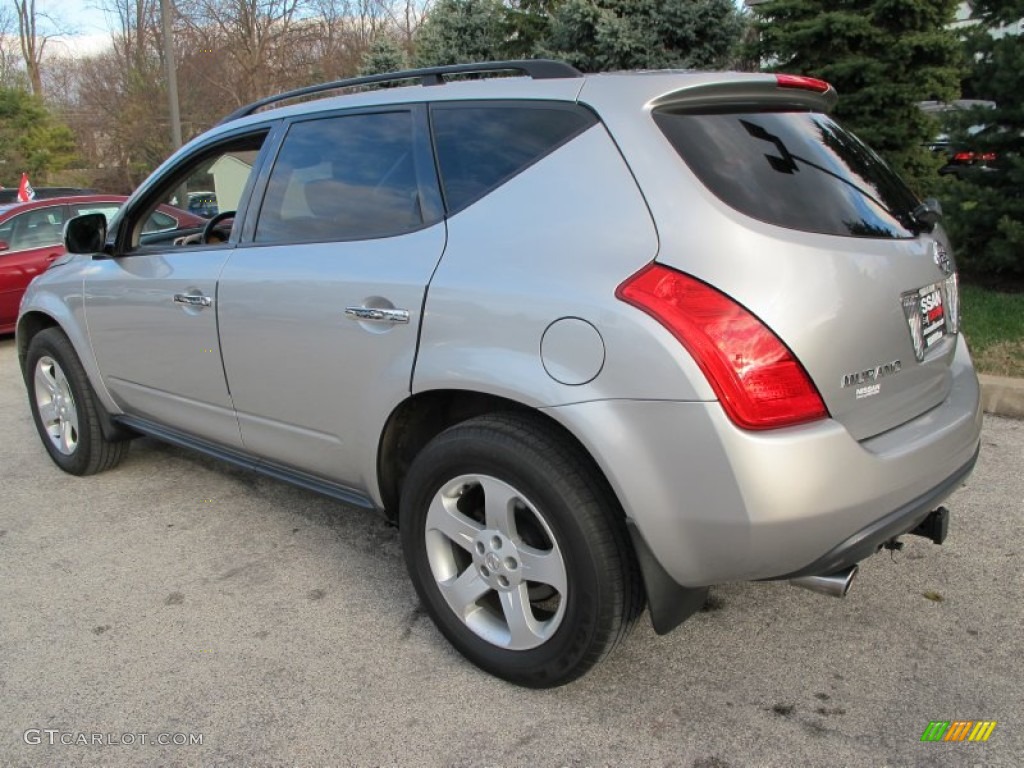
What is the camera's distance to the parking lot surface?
2.33 meters

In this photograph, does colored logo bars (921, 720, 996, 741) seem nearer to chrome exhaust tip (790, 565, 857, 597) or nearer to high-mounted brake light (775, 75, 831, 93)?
chrome exhaust tip (790, 565, 857, 597)

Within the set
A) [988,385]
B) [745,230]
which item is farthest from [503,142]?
[988,385]

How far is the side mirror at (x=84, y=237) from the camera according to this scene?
3977 mm

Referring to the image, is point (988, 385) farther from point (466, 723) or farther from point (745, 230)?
point (466, 723)

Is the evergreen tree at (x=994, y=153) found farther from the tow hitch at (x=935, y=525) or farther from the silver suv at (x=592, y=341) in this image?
the tow hitch at (x=935, y=525)

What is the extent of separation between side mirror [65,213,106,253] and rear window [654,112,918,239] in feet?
9.52

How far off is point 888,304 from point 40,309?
4.11 meters

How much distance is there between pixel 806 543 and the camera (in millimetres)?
2082

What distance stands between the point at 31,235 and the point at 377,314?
8.19 m

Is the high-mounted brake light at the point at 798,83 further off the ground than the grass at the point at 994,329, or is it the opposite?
the high-mounted brake light at the point at 798,83

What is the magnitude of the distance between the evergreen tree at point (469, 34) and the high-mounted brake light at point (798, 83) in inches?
422

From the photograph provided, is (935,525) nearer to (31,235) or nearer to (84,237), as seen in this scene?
(84,237)

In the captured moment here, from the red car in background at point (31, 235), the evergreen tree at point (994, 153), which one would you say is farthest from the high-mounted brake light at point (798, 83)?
the red car in background at point (31, 235)

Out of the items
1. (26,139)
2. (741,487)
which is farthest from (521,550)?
(26,139)
